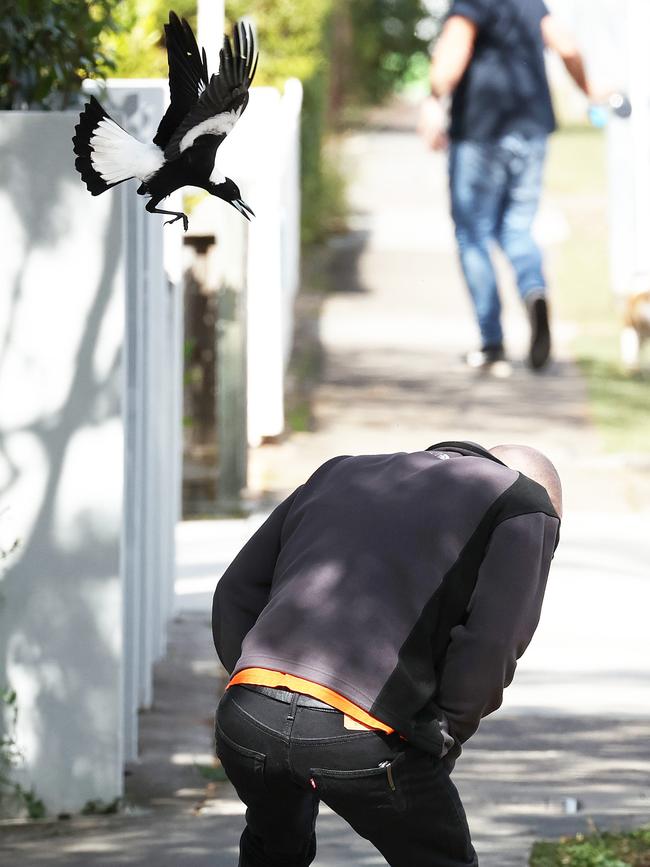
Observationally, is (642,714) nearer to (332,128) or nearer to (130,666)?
(130,666)

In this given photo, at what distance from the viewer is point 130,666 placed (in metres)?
5.39

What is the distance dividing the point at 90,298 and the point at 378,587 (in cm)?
188

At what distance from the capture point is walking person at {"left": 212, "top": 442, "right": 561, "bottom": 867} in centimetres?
326

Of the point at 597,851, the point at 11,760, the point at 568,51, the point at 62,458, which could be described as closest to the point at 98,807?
the point at 11,760

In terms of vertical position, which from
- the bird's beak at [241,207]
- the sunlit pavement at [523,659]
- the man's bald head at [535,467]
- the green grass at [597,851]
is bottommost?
the sunlit pavement at [523,659]

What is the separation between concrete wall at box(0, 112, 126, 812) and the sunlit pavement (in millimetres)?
438

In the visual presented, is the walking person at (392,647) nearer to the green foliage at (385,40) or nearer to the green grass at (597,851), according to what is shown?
the green grass at (597,851)

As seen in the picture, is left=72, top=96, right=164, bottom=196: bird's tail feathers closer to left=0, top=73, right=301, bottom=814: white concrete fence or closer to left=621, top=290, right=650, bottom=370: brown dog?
left=0, top=73, right=301, bottom=814: white concrete fence

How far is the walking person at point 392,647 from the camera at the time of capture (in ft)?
10.7

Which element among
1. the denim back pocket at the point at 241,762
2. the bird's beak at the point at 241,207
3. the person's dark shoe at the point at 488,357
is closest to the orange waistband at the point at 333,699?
the denim back pocket at the point at 241,762

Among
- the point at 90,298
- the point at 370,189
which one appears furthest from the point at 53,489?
the point at 370,189

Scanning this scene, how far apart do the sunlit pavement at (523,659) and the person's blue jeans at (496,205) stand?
1.11 m

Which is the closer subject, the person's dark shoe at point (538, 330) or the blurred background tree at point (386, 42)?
the person's dark shoe at point (538, 330)

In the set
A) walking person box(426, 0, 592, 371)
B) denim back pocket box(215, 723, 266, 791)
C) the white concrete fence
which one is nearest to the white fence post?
the white concrete fence
